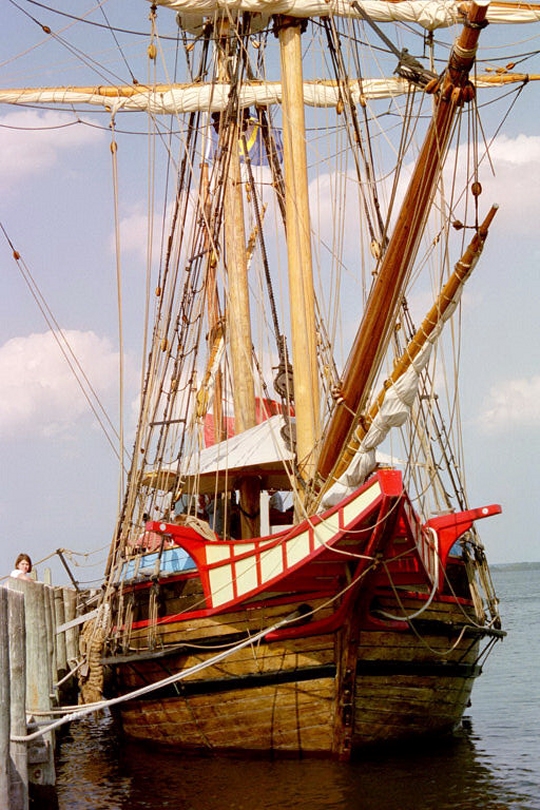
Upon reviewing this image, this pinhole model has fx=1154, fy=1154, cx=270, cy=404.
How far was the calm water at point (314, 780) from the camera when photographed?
14125mm

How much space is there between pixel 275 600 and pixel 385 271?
4.95 metres

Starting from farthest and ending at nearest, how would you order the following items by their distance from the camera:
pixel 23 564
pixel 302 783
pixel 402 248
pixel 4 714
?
pixel 23 564 < pixel 302 783 < pixel 402 248 < pixel 4 714

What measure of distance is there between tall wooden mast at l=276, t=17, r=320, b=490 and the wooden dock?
4607mm

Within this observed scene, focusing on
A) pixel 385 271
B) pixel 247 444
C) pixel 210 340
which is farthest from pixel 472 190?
pixel 210 340

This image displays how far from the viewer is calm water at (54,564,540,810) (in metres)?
14.1

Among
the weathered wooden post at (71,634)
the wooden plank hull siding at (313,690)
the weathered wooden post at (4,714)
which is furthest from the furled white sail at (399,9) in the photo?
the weathered wooden post at (4,714)

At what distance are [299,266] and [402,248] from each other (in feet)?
15.9

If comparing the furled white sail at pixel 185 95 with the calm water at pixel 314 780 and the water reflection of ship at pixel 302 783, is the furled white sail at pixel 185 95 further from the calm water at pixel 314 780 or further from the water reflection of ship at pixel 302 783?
the water reflection of ship at pixel 302 783

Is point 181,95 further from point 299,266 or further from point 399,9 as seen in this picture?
point 299,266

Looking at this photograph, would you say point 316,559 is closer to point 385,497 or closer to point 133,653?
point 385,497

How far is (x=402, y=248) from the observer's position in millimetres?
13188

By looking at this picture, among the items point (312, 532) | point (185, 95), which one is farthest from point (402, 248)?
point (185, 95)

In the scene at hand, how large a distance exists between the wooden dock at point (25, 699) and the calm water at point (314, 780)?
173 cm

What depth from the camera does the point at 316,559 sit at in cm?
1453
